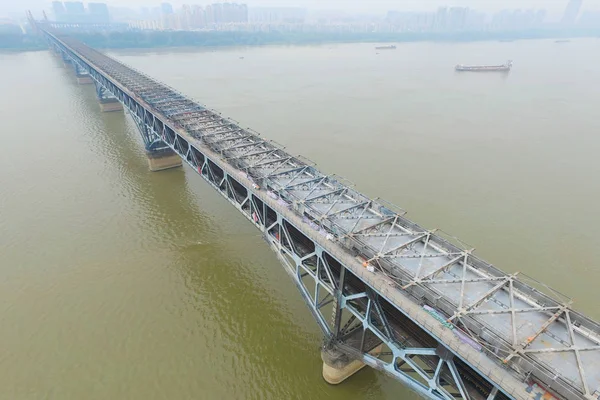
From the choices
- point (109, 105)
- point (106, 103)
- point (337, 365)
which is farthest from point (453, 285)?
point (106, 103)

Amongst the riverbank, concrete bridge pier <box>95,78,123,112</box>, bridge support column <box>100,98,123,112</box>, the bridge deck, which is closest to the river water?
bridge support column <box>100,98,123,112</box>

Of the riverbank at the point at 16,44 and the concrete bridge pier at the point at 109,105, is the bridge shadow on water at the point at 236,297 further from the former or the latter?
the riverbank at the point at 16,44

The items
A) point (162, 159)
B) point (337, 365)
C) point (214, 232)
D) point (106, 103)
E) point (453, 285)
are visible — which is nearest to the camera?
point (453, 285)

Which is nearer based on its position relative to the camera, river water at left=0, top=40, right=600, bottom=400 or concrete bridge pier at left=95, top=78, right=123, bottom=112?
river water at left=0, top=40, right=600, bottom=400

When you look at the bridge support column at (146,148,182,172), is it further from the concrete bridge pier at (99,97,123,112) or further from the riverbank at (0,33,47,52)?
the riverbank at (0,33,47,52)

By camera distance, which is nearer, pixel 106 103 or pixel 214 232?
pixel 214 232

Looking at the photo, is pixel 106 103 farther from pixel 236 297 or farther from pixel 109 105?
pixel 236 297
